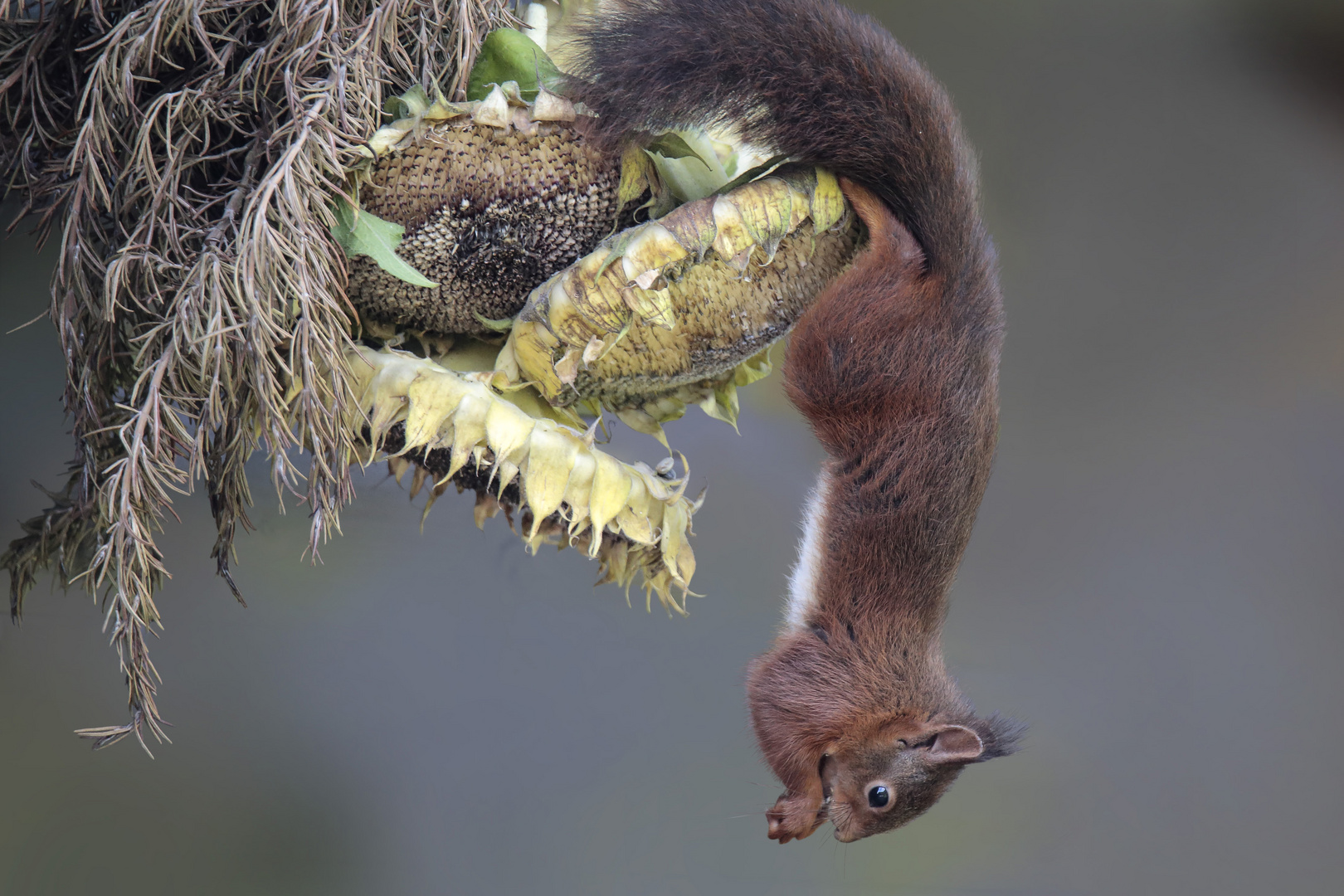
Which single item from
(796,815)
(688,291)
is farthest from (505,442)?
(796,815)

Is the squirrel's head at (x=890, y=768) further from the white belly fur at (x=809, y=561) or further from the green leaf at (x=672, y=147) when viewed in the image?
the green leaf at (x=672, y=147)

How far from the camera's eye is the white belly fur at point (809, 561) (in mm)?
384

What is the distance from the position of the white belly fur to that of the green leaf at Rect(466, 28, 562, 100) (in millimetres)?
217

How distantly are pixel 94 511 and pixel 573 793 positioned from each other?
497 mm

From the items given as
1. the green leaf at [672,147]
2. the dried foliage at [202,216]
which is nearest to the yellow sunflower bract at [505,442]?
the dried foliage at [202,216]

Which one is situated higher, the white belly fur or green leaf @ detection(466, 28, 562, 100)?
green leaf @ detection(466, 28, 562, 100)

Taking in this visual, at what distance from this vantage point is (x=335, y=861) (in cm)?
68

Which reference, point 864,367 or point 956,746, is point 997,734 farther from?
point 864,367

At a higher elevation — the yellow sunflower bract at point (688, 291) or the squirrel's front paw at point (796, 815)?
the yellow sunflower bract at point (688, 291)

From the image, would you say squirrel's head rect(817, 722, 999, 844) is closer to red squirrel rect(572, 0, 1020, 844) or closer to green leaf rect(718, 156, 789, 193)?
red squirrel rect(572, 0, 1020, 844)

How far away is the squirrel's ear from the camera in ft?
1.24

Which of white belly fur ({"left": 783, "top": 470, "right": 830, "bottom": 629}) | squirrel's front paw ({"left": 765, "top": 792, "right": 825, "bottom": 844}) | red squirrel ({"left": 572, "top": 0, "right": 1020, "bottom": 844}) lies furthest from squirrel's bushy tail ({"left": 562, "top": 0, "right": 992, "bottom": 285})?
squirrel's front paw ({"left": 765, "top": 792, "right": 825, "bottom": 844})

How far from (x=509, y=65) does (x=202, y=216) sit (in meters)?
0.14

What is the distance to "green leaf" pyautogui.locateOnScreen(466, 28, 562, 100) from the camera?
1.24ft
